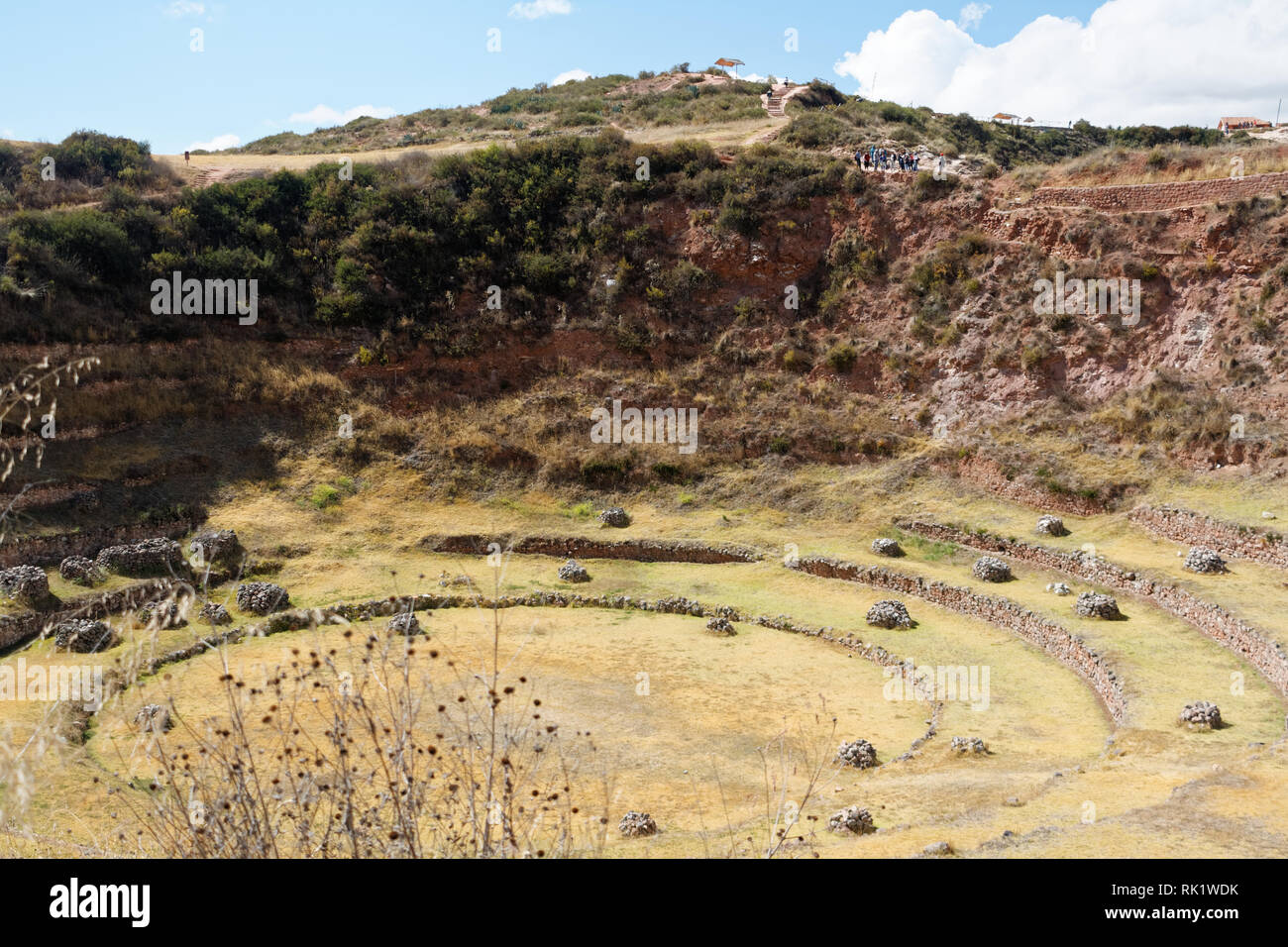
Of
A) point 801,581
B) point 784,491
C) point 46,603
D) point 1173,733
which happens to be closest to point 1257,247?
point 784,491

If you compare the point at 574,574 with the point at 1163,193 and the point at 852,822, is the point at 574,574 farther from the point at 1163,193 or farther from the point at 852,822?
the point at 1163,193

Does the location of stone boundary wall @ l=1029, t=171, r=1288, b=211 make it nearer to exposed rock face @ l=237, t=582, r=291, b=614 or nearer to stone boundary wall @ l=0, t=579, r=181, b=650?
exposed rock face @ l=237, t=582, r=291, b=614

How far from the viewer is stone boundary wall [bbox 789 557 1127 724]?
19391 mm

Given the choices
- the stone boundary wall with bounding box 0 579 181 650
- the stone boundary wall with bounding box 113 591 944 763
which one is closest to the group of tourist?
the stone boundary wall with bounding box 113 591 944 763

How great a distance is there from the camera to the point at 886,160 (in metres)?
43.3

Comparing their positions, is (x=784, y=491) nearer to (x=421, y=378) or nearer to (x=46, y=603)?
(x=421, y=378)

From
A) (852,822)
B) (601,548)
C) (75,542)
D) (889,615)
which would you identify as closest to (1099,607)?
(889,615)

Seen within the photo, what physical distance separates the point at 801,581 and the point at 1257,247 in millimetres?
20838

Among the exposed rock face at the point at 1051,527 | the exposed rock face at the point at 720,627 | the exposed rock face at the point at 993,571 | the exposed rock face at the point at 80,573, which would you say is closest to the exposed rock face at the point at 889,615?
the exposed rock face at the point at 993,571

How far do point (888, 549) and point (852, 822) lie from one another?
54.3 ft

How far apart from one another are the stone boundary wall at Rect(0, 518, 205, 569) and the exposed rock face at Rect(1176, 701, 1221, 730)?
27.0 meters

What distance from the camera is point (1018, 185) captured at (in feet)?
130

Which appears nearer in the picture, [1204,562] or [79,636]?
[79,636]

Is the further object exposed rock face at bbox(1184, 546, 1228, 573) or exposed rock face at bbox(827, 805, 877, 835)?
exposed rock face at bbox(1184, 546, 1228, 573)
